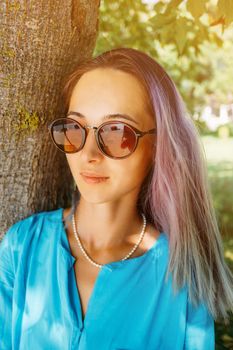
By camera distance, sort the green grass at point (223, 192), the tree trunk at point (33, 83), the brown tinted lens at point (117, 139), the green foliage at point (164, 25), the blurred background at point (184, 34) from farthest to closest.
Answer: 1. the green grass at point (223, 192)
2. the blurred background at point (184, 34)
3. the green foliage at point (164, 25)
4. the tree trunk at point (33, 83)
5. the brown tinted lens at point (117, 139)

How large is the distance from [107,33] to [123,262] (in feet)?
8.95

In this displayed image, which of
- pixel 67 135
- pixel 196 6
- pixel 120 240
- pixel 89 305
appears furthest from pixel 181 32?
pixel 89 305

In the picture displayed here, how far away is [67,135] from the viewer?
178cm

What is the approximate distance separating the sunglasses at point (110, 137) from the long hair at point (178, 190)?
0.15 meters

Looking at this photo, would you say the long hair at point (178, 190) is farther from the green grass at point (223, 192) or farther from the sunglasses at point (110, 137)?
the green grass at point (223, 192)

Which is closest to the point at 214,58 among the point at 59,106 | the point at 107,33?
the point at 107,33

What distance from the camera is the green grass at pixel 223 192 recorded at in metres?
2.89

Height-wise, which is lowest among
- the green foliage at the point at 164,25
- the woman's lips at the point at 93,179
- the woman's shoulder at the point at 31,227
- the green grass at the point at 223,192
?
the green grass at the point at 223,192

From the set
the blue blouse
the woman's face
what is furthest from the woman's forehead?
the blue blouse

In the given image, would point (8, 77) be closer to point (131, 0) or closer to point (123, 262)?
point (123, 262)

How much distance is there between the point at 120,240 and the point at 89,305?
349 mm

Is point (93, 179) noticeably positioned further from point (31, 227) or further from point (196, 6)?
point (196, 6)

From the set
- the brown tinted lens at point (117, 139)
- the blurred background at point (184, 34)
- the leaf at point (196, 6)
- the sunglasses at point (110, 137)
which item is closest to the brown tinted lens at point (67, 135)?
the sunglasses at point (110, 137)

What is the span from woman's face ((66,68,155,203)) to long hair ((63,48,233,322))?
46 mm
